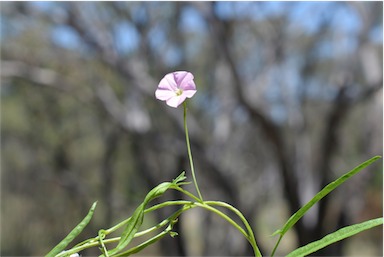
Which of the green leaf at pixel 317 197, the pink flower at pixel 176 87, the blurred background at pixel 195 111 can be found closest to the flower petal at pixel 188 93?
the pink flower at pixel 176 87

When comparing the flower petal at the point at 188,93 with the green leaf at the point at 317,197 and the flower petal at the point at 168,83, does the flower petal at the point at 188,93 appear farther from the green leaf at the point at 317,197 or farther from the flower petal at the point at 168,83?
the green leaf at the point at 317,197

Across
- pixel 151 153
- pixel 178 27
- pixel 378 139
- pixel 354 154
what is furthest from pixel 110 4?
pixel 354 154

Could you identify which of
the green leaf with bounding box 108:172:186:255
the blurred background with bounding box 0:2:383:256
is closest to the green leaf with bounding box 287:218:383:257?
the green leaf with bounding box 108:172:186:255

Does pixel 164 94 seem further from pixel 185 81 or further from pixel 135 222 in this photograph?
pixel 135 222

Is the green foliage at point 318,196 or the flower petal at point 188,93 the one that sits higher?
the flower petal at point 188,93

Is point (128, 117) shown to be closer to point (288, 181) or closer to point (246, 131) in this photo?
point (288, 181)
